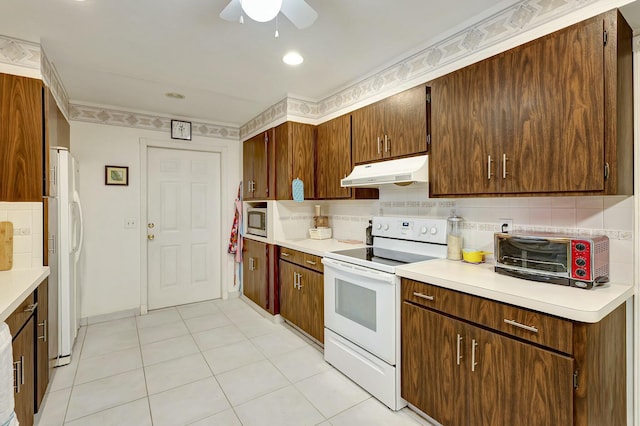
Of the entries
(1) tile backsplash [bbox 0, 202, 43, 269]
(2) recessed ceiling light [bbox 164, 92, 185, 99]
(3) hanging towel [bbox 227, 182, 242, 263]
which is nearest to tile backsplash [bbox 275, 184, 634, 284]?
(3) hanging towel [bbox 227, 182, 242, 263]

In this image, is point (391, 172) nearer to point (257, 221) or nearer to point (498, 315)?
point (498, 315)

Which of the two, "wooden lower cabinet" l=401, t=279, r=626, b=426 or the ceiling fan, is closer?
"wooden lower cabinet" l=401, t=279, r=626, b=426

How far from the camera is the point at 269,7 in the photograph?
143cm

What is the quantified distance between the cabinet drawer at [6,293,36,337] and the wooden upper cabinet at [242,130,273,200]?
2.12 meters

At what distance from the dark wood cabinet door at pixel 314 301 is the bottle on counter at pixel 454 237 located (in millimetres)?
1049

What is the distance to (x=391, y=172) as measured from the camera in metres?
2.32

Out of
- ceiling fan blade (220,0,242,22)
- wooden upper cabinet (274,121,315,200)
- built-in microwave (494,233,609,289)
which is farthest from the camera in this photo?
wooden upper cabinet (274,121,315,200)

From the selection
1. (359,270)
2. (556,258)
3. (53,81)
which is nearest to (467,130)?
(556,258)

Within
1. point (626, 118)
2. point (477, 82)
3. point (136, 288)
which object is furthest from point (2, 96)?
point (626, 118)

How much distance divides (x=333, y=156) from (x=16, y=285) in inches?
95.7

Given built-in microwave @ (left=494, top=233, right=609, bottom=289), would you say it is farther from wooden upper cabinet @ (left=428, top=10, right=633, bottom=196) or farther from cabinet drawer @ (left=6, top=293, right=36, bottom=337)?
cabinet drawer @ (left=6, top=293, right=36, bottom=337)

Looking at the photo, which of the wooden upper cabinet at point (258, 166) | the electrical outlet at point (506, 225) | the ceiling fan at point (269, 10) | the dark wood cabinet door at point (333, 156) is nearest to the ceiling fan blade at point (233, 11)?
the ceiling fan at point (269, 10)

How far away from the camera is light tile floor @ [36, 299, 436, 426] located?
75.8 inches

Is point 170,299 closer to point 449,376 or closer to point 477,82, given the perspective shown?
point 449,376
